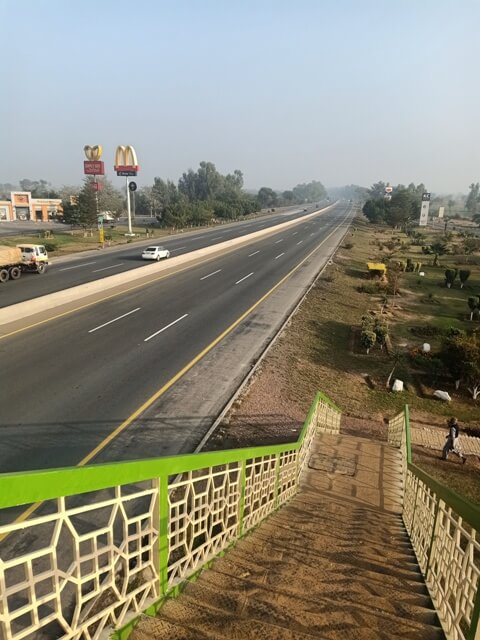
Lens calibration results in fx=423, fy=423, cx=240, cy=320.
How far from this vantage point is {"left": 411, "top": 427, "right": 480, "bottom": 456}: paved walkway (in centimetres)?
1306

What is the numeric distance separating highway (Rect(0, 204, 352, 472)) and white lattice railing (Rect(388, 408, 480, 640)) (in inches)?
252

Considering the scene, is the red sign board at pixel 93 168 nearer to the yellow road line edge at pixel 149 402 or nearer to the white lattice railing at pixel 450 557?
the yellow road line edge at pixel 149 402

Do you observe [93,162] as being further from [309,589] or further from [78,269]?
[309,589]

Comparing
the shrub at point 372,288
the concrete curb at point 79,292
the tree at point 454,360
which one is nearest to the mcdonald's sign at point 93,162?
the concrete curb at point 79,292

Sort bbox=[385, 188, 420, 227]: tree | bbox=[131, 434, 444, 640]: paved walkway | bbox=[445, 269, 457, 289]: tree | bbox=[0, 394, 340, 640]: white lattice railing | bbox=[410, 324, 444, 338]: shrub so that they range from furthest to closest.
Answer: bbox=[385, 188, 420, 227]: tree < bbox=[445, 269, 457, 289]: tree < bbox=[410, 324, 444, 338]: shrub < bbox=[131, 434, 444, 640]: paved walkway < bbox=[0, 394, 340, 640]: white lattice railing

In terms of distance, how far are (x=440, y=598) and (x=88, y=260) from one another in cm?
3744

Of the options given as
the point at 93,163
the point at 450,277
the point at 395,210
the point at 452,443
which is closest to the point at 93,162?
the point at 93,163

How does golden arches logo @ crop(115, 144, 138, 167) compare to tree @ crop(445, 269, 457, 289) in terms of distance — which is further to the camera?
golden arches logo @ crop(115, 144, 138, 167)

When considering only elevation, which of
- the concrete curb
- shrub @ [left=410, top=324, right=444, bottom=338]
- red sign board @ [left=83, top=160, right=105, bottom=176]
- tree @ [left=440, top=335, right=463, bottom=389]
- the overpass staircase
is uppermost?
red sign board @ [left=83, top=160, right=105, bottom=176]

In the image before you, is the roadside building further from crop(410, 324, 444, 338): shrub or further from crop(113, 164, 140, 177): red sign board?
crop(410, 324, 444, 338): shrub

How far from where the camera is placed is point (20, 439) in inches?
389

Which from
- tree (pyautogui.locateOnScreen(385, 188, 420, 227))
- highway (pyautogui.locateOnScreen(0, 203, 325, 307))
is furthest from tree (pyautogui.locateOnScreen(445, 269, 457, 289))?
tree (pyautogui.locateOnScreen(385, 188, 420, 227))

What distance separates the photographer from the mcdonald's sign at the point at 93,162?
198ft

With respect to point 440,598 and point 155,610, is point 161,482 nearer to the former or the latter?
point 155,610
